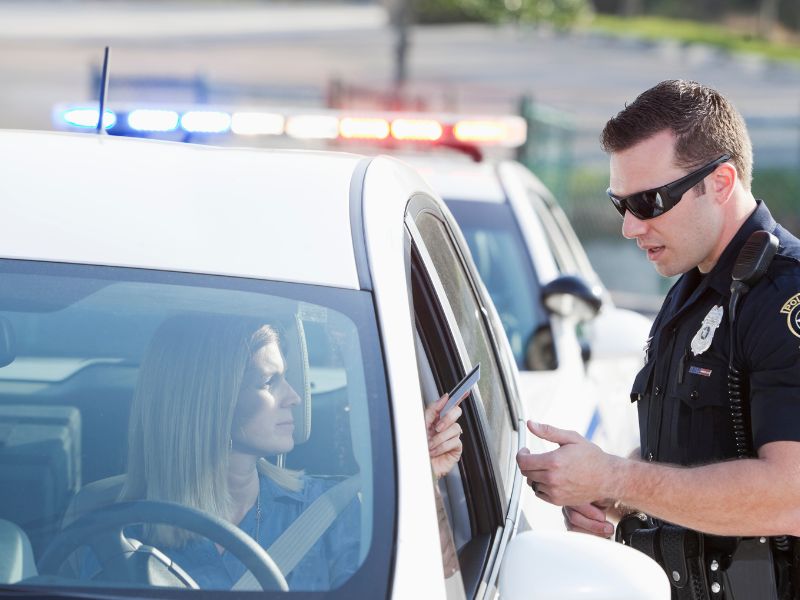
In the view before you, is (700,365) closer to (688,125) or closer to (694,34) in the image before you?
(688,125)

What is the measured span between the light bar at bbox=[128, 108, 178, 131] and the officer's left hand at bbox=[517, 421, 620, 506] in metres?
1.67

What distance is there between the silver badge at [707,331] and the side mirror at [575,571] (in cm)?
61

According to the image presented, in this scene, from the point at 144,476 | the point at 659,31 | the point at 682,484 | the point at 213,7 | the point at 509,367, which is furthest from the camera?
the point at 213,7

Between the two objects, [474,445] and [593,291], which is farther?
[593,291]

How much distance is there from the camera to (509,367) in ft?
11.2

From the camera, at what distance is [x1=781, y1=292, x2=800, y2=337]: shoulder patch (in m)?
2.41

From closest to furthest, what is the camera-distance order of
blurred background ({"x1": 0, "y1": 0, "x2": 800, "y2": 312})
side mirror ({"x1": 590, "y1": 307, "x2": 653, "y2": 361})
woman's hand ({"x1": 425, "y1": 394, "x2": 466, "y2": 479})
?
woman's hand ({"x1": 425, "y1": 394, "x2": 466, "y2": 479}) → side mirror ({"x1": 590, "y1": 307, "x2": 653, "y2": 361}) → blurred background ({"x1": 0, "y1": 0, "x2": 800, "y2": 312})

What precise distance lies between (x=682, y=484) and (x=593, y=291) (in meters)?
2.48

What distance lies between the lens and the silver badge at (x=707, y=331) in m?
2.61

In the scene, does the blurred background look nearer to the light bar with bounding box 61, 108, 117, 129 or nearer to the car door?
the light bar with bounding box 61, 108, 117, 129

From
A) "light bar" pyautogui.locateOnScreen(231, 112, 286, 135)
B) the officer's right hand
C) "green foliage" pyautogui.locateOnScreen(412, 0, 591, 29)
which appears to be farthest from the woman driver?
"green foliage" pyautogui.locateOnScreen(412, 0, 591, 29)

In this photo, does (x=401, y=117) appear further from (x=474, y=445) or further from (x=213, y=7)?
(x=213, y=7)

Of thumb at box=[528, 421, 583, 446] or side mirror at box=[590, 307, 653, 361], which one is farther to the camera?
side mirror at box=[590, 307, 653, 361]

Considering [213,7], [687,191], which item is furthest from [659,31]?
[687,191]
